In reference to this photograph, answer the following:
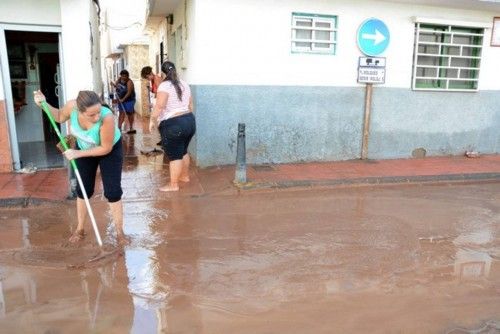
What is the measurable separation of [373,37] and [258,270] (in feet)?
19.0

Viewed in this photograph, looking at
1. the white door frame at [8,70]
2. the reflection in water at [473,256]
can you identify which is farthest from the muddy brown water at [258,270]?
the white door frame at [8,70]

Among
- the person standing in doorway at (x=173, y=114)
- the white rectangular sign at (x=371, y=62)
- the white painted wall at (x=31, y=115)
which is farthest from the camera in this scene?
the white painted wall at (x=31, y=115)

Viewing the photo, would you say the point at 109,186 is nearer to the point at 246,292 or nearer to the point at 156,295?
the point at 156,295

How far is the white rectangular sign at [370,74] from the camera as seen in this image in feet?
27.1

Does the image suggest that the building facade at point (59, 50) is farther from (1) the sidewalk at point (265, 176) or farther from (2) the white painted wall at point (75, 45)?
(1) the sidewalk at point (265, 176)

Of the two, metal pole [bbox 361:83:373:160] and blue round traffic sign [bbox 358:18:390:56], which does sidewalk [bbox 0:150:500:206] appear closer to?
metal pole [bbox 361:83:373:160]

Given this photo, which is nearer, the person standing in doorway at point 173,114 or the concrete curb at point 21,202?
the concrete curb at point 21,202

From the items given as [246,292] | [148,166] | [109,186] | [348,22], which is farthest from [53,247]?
[348,22]

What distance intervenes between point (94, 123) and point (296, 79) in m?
4.74

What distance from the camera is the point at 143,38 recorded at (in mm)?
17828

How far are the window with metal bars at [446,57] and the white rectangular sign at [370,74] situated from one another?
0.85m

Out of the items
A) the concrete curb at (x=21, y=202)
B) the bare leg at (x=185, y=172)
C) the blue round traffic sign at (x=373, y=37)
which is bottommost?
the concrete curb at (x=21, y=202)

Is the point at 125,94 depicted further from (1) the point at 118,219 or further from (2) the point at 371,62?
(1) the point at 118,219

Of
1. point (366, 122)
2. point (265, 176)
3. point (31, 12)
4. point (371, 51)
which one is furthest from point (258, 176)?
point (31, 12)
